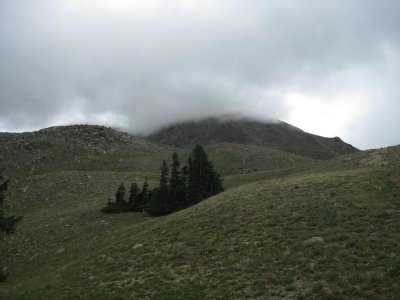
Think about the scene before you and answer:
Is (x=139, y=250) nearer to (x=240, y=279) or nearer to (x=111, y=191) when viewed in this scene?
(x=240, y=279)

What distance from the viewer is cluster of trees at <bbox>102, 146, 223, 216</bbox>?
158 ft

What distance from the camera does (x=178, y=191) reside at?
4866cm

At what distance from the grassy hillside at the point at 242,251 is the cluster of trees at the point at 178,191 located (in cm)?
534

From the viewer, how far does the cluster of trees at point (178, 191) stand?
48.1 m

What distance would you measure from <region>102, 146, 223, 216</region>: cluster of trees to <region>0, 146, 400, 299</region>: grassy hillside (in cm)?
534

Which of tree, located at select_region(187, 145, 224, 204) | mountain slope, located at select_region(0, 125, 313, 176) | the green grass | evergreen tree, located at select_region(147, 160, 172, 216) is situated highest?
mountain slope, located at select_region(0, 125, 313, 176)

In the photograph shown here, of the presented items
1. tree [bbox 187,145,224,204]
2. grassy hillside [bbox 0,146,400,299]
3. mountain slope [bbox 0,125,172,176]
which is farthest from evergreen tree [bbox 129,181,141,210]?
mountain slope [bbox 0,125,172,176]

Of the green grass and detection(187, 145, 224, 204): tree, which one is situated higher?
detection(187, 145, 224, 204): tree

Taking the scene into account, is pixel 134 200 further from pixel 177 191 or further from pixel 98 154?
pixel 98 154

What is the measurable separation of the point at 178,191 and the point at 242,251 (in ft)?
80.6

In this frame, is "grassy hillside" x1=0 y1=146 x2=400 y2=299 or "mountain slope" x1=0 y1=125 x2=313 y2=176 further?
"mountain slope" x1=0 y1=125 x2=313 y2=176

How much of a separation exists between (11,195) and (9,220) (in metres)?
46.7

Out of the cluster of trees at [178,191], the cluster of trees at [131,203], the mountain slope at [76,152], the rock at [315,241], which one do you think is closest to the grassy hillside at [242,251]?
the rock at [315,241]

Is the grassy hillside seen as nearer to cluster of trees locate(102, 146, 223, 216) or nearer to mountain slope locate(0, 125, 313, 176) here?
cluster of trees locate(102, 146, 223, 216)
